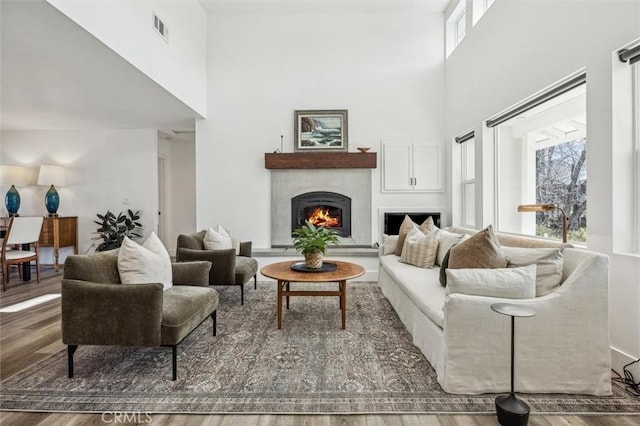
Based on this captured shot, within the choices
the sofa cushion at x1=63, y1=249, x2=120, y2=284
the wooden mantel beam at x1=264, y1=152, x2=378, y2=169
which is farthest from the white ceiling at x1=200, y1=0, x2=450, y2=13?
the sofa cushion at x1=63, y1=249, x2=120, y2=284

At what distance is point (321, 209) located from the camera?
5141mm

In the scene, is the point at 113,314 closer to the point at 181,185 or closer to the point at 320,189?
the point at 320,189

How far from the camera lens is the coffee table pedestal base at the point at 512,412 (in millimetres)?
1506

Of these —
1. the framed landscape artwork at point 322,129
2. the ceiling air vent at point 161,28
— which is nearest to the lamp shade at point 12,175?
the ceiling air vent at point 161,28

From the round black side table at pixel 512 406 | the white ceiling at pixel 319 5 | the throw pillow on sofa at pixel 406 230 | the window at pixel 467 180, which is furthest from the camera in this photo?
the white ceiling at pixel 319 5

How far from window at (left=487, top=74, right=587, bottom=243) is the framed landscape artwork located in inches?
85.0

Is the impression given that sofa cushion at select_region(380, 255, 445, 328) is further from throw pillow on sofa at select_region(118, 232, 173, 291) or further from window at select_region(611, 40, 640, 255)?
throw pillow on sofa at select_region(118, 232, 173, 291)

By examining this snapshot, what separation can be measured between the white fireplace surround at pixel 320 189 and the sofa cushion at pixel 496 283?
3.21 meters

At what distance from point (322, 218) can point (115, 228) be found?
139 inches

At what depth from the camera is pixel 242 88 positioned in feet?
16.6

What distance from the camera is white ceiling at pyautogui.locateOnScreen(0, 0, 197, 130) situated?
244 centimetres

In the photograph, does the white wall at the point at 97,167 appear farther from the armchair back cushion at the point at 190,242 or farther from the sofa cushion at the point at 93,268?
the sofa cushion at the point at 93,268

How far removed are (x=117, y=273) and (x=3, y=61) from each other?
265 centimetres

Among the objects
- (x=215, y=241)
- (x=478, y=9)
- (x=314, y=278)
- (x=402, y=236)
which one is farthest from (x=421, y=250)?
(x=478, y=9)
